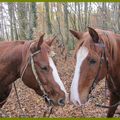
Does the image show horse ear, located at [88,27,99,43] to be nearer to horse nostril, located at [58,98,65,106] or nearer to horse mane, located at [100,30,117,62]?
horse mane, located at [100,30,117,62]

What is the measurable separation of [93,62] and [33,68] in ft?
2.85

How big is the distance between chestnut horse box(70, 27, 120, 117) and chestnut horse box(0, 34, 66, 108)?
10.5 inches

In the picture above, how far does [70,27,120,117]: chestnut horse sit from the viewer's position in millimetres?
3846

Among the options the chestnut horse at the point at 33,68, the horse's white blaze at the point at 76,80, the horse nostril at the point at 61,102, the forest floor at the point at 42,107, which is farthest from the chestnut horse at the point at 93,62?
the forest floor at the point at 42,107

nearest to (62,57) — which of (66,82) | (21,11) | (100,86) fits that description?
(21,11)

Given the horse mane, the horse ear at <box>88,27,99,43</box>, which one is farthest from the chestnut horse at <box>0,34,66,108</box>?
the horse mane

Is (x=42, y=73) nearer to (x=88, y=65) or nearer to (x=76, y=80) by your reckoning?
(x=76, y=80)

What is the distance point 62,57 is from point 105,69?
11729 millimetres

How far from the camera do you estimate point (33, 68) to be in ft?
13.4

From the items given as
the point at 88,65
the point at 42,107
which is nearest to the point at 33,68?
the point at 88,65

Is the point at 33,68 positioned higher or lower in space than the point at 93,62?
lower

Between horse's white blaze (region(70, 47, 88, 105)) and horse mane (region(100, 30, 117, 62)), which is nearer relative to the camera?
horse's white blaze (region(70, 47, 88, 105))

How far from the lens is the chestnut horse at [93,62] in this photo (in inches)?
151

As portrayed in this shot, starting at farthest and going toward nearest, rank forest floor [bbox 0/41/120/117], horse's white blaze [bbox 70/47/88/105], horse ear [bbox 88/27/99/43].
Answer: forest floor [bbox 0/41/120/117], horse ear [bbox 88/27/99/43], horse's white blaze [bbox 70/47/88/105]
